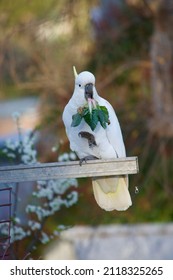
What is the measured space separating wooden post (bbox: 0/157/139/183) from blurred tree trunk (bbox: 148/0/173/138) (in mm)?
2883

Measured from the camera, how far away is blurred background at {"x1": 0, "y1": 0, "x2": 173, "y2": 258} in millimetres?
5496

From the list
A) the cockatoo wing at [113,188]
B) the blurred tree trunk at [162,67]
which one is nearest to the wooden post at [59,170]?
the cockatoo wing at [113,188]

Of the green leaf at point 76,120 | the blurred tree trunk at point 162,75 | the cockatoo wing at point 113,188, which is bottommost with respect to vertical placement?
the cockatoo wing at point 113,188

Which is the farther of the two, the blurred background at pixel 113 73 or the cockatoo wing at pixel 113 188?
the blurred background at pixel 113 73

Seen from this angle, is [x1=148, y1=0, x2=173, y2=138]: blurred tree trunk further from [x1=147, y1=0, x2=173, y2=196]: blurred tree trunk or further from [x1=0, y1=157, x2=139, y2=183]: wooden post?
[x1=0, y1=157, x2=139, y2=183]: wooden post

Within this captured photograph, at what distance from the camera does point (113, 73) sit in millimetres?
5551

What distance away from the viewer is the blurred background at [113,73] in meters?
5.50

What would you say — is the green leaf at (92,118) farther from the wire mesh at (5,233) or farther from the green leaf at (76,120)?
the wire mesh at (5,233)

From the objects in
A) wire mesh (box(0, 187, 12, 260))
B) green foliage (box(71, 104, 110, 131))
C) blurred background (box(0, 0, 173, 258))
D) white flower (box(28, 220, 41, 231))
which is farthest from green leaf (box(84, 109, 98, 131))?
blurred background (box(0, 0, 173, 258))

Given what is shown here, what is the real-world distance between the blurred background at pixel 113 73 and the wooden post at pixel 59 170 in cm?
254

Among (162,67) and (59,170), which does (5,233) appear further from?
(162,67)

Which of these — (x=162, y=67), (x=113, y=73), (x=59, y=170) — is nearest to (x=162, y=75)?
(x=162, y=67)

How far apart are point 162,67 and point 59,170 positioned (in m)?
3.24
